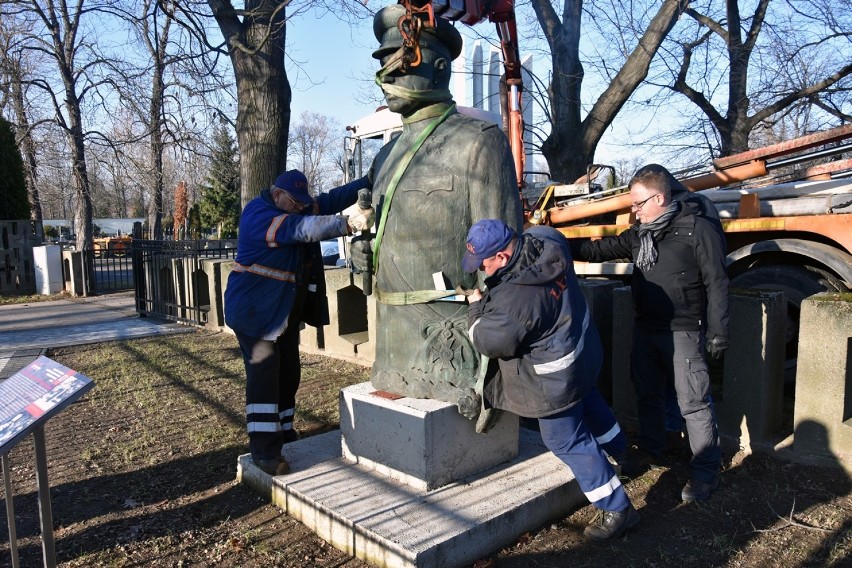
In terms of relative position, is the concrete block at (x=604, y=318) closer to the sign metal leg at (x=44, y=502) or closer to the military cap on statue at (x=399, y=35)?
the military cap on statue at (x=399, y=35)

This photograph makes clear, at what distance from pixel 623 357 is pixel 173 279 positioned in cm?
838

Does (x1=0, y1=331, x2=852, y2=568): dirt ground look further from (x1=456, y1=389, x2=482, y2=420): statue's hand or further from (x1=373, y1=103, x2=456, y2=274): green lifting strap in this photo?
(x1=373, y1=103, x2=456, y2=274): green lifting strap

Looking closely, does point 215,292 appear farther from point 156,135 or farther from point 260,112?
point 156,135

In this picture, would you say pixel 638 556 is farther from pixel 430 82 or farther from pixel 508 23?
pixel 508 23

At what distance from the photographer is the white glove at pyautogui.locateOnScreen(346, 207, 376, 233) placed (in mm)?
3369

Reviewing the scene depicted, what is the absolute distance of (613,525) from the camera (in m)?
3.13

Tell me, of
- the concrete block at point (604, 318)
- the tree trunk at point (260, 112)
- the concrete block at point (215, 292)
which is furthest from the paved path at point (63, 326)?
the concrete block at point (604, 318)

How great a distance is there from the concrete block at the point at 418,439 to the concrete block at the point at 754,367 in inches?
66.6

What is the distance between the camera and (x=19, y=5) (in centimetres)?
1498

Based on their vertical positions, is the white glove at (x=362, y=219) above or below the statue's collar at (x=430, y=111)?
below

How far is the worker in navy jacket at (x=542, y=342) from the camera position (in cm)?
287

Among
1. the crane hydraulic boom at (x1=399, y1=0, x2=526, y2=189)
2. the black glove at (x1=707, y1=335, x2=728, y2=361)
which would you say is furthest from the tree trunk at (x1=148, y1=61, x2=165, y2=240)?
the black glove at (x1=707, y1=335, x2=728, y2=361)

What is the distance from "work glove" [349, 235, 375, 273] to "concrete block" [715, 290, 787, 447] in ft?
8.01

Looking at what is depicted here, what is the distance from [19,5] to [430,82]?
16019 millimetres
